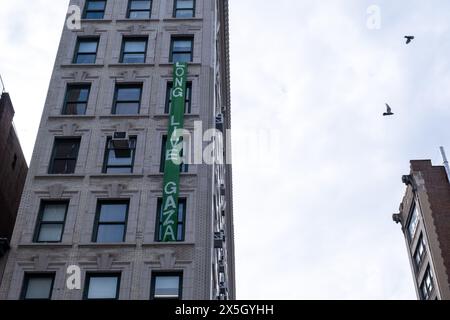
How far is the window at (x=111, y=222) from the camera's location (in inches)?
1101

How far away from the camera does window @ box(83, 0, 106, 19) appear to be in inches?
1492

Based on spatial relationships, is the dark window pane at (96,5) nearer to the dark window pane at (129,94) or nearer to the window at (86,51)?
the window at (86,51)

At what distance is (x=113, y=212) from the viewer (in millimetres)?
28891

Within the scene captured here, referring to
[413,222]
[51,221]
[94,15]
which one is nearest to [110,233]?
[51,221]

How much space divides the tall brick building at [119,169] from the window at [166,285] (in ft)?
0.15

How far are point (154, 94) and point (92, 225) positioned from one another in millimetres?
8373

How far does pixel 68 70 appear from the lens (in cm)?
3466

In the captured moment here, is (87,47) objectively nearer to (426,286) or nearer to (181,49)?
(181,49)

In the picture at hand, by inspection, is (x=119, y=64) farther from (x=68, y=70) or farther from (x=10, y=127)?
(x=10, y=127)

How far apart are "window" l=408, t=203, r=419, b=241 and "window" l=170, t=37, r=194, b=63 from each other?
2331 centimetres

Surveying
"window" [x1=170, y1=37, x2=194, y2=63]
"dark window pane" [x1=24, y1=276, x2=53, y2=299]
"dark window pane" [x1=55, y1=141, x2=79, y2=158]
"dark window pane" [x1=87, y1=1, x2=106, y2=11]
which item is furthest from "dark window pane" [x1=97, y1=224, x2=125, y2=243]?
"dark window pane" [x1=87, y1=1, x2=106, y2=11]

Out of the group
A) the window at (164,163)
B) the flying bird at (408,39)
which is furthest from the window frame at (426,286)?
the window at (164,163)

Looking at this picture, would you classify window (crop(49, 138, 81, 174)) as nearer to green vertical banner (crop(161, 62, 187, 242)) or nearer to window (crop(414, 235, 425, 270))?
green vertical banner (crop(161, 62, 187, 242))
